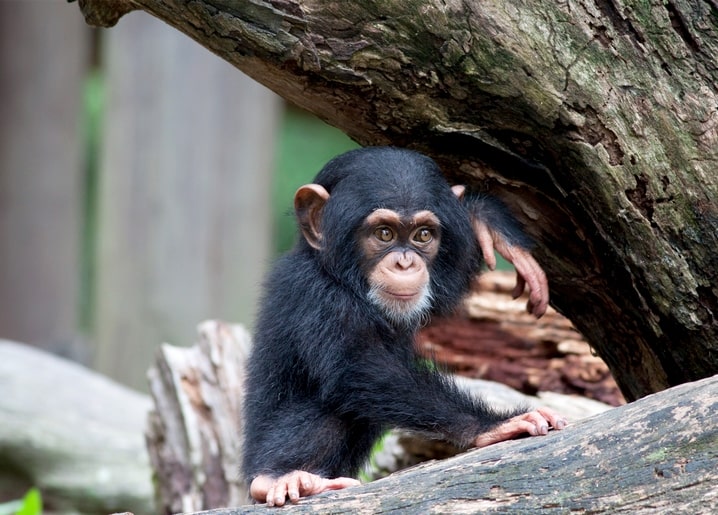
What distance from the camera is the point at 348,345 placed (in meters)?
3.68

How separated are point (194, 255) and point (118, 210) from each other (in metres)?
0.80

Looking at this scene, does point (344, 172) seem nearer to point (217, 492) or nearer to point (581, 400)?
point (581, 400)

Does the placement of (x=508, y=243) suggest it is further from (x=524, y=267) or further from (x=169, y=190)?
(x=169, y=190)

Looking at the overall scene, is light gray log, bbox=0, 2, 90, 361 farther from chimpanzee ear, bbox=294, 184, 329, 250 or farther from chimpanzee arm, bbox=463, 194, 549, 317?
chimpanzee arm, bbox=463, 194, 549, 317

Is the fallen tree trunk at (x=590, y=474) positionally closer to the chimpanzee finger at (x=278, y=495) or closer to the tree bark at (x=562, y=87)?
the chimpanzee finger at (x=278, y=495)

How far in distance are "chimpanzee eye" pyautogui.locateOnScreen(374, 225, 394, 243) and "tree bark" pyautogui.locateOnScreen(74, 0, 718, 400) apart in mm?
443

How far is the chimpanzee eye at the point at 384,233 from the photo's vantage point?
3.78 m

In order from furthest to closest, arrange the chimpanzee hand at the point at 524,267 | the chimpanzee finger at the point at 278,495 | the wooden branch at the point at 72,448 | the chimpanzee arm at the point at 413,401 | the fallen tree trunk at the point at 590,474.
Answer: the wooden branch at the point at 72,448, the chimpanzee hand at the point at 524,267, the chimpanzee arm at the point at 413,401, the chimpanzee finger at the point at 278,495, the fallen tree trunk at the point at 590,474

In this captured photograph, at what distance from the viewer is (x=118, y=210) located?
8.95 m

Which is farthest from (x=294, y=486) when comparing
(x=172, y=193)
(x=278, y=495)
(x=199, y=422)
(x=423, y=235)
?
(x=172, y=193)

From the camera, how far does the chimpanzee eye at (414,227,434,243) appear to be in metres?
3.80

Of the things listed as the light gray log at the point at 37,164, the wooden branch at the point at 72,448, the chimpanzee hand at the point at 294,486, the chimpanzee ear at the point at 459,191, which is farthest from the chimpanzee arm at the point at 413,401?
the light gray log at the point at 37,164

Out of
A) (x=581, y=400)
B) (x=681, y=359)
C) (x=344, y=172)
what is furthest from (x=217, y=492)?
(x=681, y=359)

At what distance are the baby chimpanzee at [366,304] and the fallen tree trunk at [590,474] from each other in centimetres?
52
